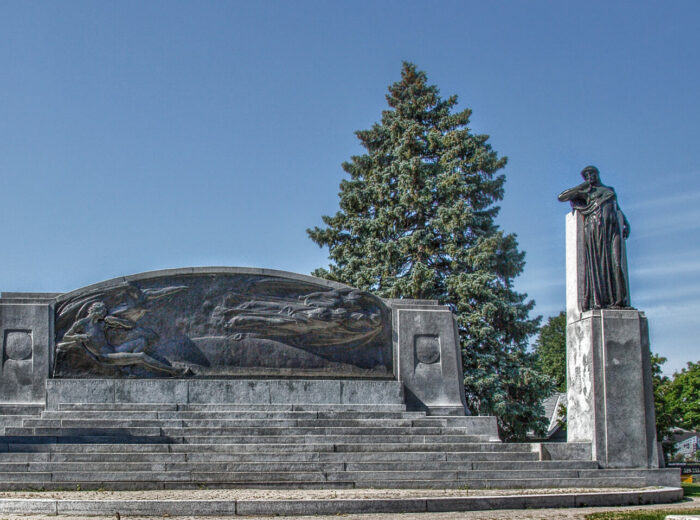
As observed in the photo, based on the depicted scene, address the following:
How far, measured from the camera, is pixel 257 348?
1833 centimetres

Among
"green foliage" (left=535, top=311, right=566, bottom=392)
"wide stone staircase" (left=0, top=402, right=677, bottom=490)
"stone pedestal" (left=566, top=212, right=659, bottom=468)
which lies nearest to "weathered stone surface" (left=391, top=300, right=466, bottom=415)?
"wide stone staircase" (left=0, top=402, right=677, bottom=490)

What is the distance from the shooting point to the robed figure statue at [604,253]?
1524 centimetres

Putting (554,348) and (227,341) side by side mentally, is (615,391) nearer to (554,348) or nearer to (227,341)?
(227,341)

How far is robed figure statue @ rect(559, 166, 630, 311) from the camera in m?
15.2

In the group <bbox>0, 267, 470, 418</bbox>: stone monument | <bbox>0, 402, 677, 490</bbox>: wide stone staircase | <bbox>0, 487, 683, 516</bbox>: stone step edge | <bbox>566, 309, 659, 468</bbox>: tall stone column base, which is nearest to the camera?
<bbox>0, 487, 683, 516</bbox>: stone step edge

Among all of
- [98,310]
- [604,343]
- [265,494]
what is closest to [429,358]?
[604,343]

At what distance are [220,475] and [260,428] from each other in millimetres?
3015

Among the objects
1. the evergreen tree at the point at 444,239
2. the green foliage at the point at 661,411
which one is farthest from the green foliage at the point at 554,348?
the evergreen tree at the point at 444,239

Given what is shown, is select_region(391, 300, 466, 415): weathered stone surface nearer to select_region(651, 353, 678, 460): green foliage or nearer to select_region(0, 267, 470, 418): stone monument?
select_region(0, 267, 470, 418): stone monument

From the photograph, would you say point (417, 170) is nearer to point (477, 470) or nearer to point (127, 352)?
point (127, 352)

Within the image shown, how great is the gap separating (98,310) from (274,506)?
29.0ft

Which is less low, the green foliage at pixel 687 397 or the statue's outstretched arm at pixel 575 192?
the statue's outstretched arm at pixel 575 192

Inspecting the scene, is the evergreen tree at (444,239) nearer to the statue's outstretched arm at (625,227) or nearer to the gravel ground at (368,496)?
the statue's outstretched arm at (625,227)

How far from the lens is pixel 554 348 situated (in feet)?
176
